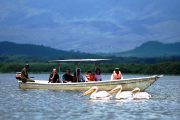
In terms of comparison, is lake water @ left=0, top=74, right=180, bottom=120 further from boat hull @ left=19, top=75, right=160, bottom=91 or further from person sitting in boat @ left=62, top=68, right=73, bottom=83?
person sitting in boat @ left=62, top=68, right=73, bottom=83

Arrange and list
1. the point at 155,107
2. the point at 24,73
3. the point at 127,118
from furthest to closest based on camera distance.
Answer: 1. the point at 24,73
2. the point at 155,107
3. the point at 127,118

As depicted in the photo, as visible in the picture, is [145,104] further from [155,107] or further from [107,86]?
[107,86]

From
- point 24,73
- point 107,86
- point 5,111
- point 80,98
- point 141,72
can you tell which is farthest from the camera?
point 141,72

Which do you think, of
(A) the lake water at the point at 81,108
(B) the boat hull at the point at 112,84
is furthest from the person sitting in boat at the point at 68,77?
(A) the lake water at the point at 81,108

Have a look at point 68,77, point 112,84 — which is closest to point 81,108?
point 112,84

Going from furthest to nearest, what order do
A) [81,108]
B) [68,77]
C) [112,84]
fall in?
[68,77], [112,84], [81,108]

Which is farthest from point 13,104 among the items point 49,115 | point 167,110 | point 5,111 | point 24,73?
point 24,73

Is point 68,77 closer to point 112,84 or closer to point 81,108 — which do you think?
point 112,84

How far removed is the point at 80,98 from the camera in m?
36.3

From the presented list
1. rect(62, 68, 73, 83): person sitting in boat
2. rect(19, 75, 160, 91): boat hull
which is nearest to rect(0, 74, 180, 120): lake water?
rect(19, 75, 160, 91): boat hull

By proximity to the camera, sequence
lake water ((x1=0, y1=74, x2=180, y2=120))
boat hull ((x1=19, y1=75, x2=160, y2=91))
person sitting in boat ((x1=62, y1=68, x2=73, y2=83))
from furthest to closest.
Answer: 1. person sitting in boat ((x1=62, y1=68, x2=73, y2=83))
2. boat hull ((x1=19, y1=75, x2=160, y2=91))
3. lake water ((x1=0, y1=74, x2=180, y2=120))

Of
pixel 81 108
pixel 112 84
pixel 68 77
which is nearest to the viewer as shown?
pixel 81 108

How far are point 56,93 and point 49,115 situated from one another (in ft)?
46.3

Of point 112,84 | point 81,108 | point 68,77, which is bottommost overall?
point 81,108
